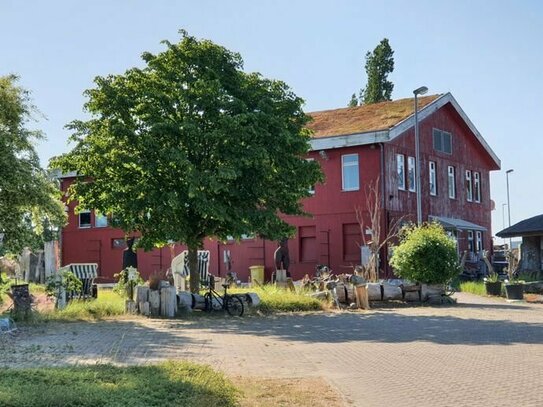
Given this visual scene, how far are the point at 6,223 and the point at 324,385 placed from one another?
44.4 feet

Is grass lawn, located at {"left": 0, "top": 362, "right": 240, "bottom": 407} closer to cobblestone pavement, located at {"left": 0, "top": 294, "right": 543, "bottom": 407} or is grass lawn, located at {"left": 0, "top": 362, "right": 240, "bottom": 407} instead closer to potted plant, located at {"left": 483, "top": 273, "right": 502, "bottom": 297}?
cobblestone pavement, located at {"left": 0, "top": 294, "right": 543, "bottom": 407}

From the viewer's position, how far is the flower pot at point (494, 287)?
24875 millimetres

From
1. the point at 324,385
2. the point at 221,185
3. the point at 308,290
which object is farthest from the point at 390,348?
the point at 308,290

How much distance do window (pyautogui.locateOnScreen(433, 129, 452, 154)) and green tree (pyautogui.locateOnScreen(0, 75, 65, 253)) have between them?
22484mm

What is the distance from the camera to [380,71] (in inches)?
1838

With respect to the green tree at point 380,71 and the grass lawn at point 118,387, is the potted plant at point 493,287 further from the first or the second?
the green tree at point 380,71

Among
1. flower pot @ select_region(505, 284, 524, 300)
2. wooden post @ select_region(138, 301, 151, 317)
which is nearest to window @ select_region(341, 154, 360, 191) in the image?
flower pot @ select_region(505, 284, 524, 300)

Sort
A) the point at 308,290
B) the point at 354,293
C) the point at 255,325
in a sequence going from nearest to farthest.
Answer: the point at 255,325 → the point at 354,293 → the point at 308,290

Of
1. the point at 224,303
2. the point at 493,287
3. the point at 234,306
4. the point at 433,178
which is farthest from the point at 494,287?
the point at 433,178

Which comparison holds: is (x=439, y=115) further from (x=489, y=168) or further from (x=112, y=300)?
(x=112, y=300)

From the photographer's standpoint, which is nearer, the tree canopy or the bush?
the bush

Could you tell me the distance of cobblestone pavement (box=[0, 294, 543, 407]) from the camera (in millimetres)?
8430

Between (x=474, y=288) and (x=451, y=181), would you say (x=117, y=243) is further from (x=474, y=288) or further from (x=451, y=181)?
(x=474, y=288)

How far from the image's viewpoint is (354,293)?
20.8m
